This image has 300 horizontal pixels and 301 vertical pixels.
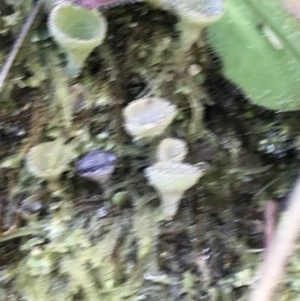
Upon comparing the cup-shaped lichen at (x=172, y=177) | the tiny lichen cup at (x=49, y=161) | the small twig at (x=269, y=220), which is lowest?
the small twig at (x=269, y=220)

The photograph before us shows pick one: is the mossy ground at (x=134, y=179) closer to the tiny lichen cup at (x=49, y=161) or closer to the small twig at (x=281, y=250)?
the tiny lichen cup at (x=49, y=161)

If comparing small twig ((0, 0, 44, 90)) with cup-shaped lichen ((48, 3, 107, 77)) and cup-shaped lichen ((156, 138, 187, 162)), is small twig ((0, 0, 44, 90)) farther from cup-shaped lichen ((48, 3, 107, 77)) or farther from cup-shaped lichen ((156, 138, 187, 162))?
cup-shaped lichen ((156, 138, 187, 162))

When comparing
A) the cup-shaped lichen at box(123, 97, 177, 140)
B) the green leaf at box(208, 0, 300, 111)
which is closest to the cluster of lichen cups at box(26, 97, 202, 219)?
the cup-shaped lichen at box(123, 97, 177, 140)

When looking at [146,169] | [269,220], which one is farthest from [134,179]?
[269,220]

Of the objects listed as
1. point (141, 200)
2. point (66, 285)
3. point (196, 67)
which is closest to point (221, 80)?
point (196, 67)

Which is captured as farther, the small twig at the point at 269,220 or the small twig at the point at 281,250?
the small twig at the point at 269,220

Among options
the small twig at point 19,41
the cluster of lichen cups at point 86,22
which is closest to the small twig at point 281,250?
the cluster of lichen cups at point 86,22

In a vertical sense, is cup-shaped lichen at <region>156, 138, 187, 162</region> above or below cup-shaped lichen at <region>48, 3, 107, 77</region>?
below

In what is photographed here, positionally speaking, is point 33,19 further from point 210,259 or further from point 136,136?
point 210,259
